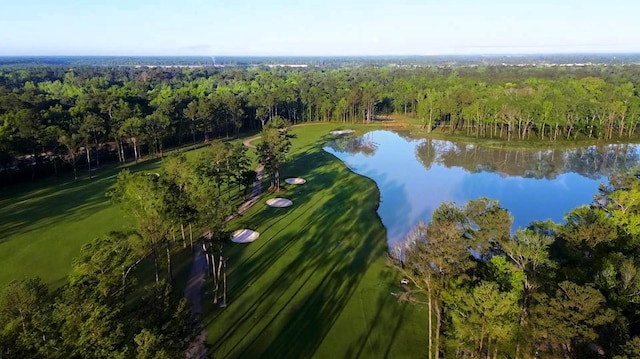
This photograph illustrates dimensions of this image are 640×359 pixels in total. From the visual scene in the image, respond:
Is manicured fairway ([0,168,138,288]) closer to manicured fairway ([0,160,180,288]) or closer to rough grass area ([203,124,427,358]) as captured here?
manicured fairway ([0,160,180,288])

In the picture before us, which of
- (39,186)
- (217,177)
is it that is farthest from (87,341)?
(39,186)

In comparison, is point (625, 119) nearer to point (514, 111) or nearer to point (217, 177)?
point (514, 111)

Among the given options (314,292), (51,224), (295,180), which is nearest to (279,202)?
(295,180)

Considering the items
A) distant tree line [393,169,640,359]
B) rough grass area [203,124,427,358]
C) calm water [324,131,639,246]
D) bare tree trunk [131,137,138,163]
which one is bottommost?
calm water [324,131,639,246]

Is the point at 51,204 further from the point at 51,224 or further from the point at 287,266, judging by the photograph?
the point at 287,266

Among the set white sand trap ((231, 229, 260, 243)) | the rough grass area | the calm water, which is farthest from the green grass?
the calm water

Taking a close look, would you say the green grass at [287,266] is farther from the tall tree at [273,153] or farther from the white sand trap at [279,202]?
the tall tree at [273,153]
